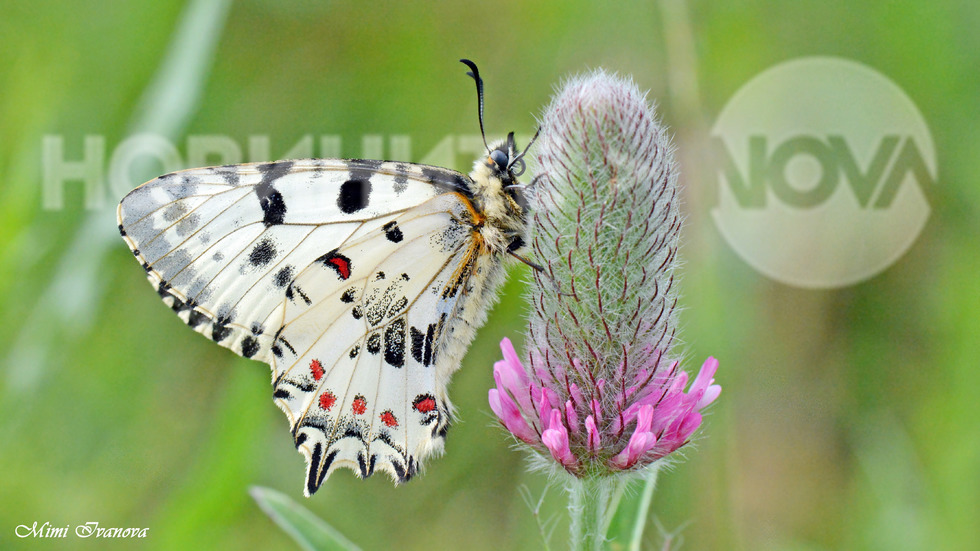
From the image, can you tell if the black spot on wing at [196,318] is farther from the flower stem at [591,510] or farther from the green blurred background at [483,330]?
the flower stem at [591,510]

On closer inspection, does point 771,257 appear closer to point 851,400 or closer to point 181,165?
point 851,400

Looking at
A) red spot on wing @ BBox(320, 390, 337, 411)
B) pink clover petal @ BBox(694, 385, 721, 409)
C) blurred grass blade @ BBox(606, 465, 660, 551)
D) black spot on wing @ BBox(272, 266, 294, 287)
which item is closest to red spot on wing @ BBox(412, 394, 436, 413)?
red spot on wing @ BBox(320, 390, 337, 411)

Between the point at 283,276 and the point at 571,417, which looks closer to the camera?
the point at 571,417

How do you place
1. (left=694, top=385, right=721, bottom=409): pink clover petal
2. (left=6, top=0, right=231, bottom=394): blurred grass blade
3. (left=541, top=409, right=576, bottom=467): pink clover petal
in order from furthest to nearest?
(left=6, top=0, right=231, bottom=394): blurred grass blade < (left=694, top=385, right=721, bottom=409): pink clover petal < (left=541, top=409, right=576, bottom=467): pink clover petal

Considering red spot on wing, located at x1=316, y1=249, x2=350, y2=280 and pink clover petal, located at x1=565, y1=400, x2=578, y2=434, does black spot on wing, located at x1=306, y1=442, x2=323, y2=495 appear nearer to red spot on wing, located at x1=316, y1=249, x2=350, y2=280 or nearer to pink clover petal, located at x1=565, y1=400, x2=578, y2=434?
red spot on wing, located at x1=316, y1=249, x2=350, y2=280

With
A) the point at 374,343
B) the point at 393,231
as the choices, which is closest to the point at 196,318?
the point at 374,343

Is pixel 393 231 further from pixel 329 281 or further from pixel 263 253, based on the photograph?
pixel 263 253
